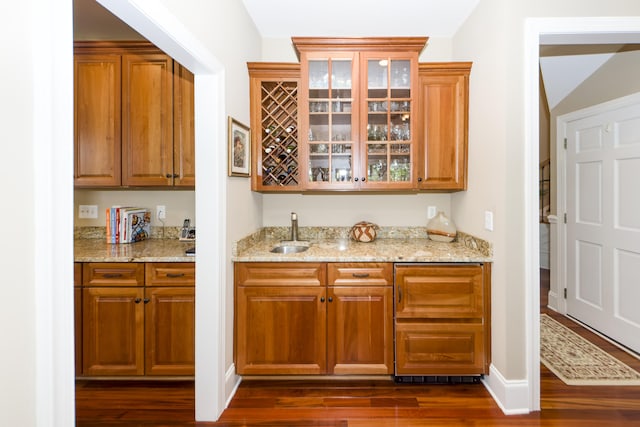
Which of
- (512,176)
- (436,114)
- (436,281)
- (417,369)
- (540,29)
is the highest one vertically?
(540,29)

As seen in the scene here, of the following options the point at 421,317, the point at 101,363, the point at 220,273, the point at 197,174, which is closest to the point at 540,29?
the point at 421,317

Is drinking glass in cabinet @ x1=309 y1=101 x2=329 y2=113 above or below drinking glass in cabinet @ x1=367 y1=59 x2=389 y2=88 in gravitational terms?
below

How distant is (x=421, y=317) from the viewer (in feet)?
7.82

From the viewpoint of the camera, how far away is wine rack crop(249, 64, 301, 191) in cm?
273

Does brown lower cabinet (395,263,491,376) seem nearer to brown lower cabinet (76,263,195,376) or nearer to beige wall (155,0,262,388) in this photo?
beige wall (155,0,262,388)

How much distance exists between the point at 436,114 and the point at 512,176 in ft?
2.77

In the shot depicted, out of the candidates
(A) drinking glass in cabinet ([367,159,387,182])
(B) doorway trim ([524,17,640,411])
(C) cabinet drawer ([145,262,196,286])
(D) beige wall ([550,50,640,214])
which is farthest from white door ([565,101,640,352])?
(C) cabinet drawer ([145,262,196,286])

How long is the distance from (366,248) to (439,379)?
102cm

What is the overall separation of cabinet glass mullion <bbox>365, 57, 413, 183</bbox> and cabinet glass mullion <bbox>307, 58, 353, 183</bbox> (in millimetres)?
159

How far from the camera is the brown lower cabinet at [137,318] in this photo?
7.74 feet

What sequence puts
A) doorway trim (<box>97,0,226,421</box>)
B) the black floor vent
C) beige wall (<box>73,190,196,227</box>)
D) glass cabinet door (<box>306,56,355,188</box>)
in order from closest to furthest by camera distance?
doorway trim (<box>97,0,226,421</box>) < the black floor vent < glass cabinet door (<box>306,56,355,188</box>) < beige wall (<box>73,190,196,227</box>)

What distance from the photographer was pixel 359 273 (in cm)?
240

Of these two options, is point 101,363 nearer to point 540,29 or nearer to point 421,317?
point 421,317

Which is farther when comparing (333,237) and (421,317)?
(333,237)
